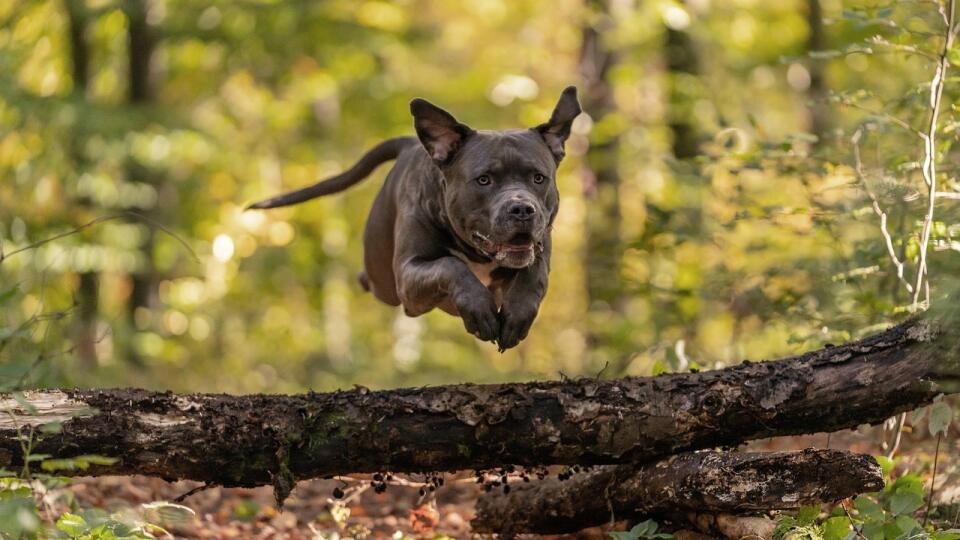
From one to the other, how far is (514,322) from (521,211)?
1.78 ft

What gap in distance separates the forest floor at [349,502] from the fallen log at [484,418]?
2.62 ft

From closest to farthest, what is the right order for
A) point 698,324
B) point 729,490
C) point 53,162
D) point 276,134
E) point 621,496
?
point 729,490, point 621,496, point 698,324, point 53,162, point 276,134

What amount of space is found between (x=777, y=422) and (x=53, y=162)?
34.6 feet

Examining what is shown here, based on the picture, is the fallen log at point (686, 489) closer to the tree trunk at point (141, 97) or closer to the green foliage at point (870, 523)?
the green foliage at point (870, 523)

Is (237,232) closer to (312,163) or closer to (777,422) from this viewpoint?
(312,163)

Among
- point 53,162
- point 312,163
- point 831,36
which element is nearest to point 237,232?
point 312,163

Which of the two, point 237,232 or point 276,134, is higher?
point 276,134

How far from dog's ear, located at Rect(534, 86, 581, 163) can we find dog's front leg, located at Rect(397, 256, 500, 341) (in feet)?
3.10

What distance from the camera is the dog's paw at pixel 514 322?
5055mm

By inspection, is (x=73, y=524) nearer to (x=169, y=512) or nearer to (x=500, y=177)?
(x=169, y=512)

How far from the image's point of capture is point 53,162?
42.1 ft

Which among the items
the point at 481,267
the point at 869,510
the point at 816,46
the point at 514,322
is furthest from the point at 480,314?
the point at 816,46

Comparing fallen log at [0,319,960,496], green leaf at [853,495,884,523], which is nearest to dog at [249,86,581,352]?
fallen log at [0,319,960,496]

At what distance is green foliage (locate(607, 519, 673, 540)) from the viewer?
15.3 feet
